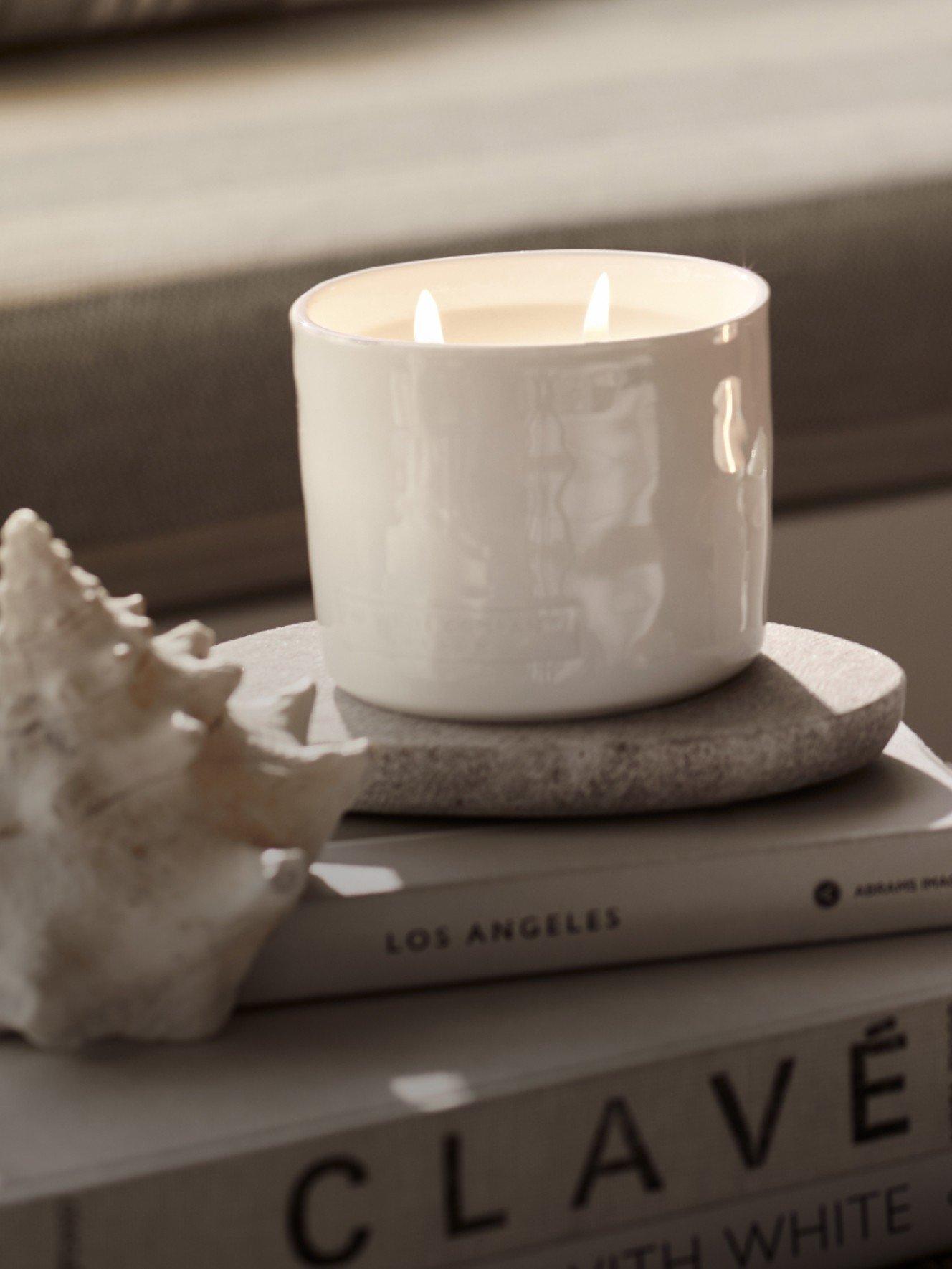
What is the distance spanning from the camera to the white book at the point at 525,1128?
333mm

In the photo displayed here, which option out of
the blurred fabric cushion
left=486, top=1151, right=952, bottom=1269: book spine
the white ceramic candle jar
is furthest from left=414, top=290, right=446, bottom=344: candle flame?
the blurred fabric cushion

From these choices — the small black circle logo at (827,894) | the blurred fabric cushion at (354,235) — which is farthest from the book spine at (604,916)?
the blurred fabric cushion at (354,235)

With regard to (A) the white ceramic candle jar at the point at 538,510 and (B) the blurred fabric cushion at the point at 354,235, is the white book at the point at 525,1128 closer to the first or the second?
(A) the white ceramic candle jar at the point at 538,510

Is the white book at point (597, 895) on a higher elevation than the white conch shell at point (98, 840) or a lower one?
lower

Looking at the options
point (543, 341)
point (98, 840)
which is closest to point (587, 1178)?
point (98, 840)

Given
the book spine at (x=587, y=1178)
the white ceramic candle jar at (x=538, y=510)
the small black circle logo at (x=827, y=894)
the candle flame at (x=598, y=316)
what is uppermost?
the candle flame at (x=598, y=316)

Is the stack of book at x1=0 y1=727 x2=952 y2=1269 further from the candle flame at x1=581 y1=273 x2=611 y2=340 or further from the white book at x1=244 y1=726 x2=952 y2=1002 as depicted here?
the candle flame at x1=581 y1=273 x2=611 y2=340

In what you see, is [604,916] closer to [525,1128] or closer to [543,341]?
[525,1128]

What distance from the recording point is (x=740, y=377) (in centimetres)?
41

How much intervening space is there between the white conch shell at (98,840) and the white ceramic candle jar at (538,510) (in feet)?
0.25

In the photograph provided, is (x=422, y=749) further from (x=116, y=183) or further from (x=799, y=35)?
(x=799, y=35)

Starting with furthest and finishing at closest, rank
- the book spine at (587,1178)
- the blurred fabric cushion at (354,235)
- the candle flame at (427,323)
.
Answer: the blurred fabric cushion at (354,235) → the candle flame at (427,323) → the book spine at (587,1178)

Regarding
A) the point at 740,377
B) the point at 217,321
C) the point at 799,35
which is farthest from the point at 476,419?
the point at 799,35

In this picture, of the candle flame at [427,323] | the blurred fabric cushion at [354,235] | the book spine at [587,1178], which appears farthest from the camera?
the blurred fabric cushion at [354,235]
